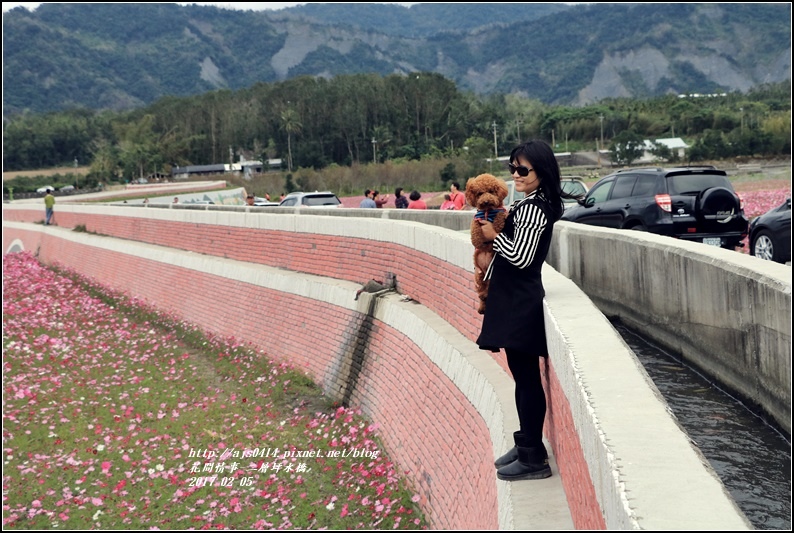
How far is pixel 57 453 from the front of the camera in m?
12.7

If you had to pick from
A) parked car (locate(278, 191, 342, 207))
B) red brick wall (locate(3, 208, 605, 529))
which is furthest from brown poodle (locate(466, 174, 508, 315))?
parked car (locate(278, 191, 342, 207))

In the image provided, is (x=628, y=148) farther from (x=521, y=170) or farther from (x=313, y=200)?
(x=521, y=170)

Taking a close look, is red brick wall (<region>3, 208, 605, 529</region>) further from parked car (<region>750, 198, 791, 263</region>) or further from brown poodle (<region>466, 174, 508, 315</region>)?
parked car (<region>750, 198, 791, 263</region>)

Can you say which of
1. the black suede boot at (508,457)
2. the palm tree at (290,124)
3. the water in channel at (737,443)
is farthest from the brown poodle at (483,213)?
the palm tree at (290,124)

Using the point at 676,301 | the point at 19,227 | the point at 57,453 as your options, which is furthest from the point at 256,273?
the point at 19,227

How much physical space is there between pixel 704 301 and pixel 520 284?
3.54 m

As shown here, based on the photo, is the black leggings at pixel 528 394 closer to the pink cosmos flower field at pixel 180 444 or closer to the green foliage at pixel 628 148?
the pink cosmos flower field at pixel 180 444

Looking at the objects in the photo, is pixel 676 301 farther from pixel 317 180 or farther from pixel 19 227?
pixel 317 180

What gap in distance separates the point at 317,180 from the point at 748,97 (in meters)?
122

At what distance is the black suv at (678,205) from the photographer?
604 inches

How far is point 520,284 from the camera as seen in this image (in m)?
5.86

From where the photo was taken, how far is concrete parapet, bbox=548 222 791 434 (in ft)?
23.4

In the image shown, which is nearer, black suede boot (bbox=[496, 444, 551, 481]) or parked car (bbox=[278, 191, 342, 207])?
black suede boot (bbox=[496, 444, 551, 481])

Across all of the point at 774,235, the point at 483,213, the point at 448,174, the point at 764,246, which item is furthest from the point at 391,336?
the point at 448,174
